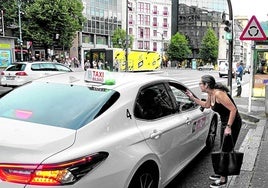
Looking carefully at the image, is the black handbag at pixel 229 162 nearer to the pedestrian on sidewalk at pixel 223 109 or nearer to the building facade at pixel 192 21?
the pedestrian on sidewalk at pixel 223 109

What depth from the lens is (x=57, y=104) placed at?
3273 mm

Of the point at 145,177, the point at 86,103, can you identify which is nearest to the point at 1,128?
the point at 86,103

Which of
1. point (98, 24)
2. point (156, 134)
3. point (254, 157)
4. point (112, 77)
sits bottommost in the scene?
point (254, 157)

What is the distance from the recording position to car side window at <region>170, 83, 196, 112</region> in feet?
15.3

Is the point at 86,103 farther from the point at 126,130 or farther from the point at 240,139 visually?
the point at 240,139

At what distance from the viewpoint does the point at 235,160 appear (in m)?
4.18

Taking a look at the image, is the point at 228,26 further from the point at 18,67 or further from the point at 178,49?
the point at 178,49

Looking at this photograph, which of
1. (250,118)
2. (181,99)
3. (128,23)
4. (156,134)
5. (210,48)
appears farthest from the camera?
(210,48)

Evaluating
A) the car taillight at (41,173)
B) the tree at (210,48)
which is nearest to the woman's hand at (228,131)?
the car taillight at (41,173)

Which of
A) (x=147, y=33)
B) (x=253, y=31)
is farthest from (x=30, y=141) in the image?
(x=147, y=33)

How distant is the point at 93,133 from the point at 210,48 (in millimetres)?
96744

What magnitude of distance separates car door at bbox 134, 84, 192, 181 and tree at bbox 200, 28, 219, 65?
9445 cm

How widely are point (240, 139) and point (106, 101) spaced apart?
475cm

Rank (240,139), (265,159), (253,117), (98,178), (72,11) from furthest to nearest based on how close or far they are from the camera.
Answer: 1. (72,11)
2. (253,117)
3. (240,139)
4. (265,159)
5. (98,178)
